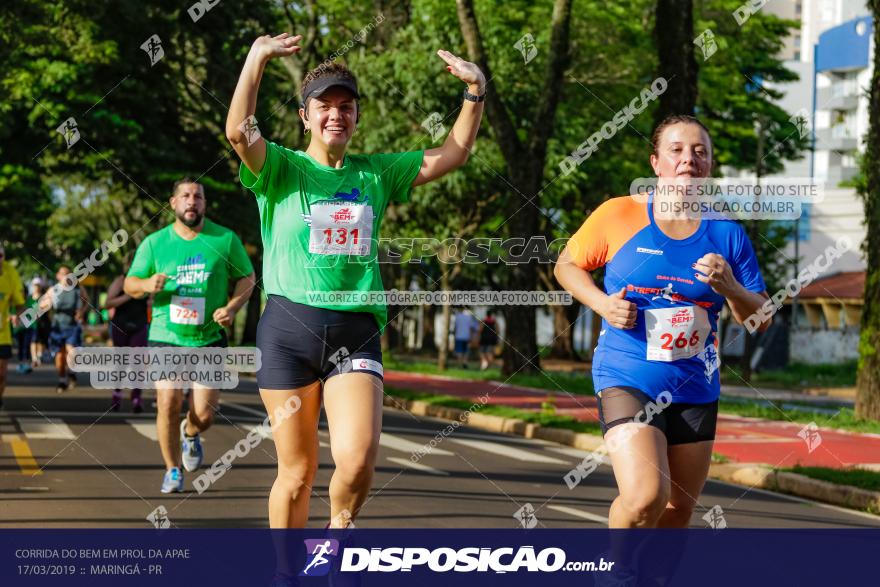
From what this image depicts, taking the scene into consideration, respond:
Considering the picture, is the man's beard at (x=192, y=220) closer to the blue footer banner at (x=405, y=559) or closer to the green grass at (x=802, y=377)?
the blue footer banner at (x=405, y=559)

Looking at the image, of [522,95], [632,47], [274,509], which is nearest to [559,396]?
[522,95]

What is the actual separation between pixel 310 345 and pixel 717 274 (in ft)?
5.37

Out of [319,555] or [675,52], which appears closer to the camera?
[319,555]

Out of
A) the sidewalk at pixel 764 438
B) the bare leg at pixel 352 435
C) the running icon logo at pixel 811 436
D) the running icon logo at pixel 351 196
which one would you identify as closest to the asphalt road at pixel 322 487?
the sidewalk at pixel 764 438

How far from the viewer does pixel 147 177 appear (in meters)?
30.5

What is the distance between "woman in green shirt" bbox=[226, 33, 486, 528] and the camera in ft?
17.7

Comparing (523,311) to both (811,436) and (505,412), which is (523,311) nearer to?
(505,412)

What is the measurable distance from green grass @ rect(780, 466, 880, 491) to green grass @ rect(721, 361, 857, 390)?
17.4 meters

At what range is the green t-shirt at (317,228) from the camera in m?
5.52

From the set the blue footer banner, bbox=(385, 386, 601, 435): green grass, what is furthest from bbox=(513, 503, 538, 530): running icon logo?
bbox=(385, 386, 601, 435): green grass

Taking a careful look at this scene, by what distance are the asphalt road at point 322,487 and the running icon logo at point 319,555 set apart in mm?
2849

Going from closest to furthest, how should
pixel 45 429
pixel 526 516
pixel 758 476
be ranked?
pixel 526 516 → pixel 758 476 → pixel 45 429

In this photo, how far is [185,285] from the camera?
950 cm

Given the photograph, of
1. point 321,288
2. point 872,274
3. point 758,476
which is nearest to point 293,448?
point 321,288
